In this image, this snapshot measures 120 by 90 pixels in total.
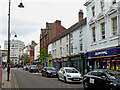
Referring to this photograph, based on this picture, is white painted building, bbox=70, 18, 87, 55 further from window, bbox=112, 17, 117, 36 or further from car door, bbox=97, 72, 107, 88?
car door, bbox=97, 72, 107, 88

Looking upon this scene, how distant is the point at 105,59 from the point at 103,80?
11.4 meters

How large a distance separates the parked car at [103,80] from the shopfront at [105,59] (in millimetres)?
7590

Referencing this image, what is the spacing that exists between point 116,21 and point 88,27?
649cm

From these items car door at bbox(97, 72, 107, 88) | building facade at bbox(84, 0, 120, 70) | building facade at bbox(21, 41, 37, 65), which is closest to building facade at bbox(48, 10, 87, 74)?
building facade at bbox(84, 0, 120, 70)

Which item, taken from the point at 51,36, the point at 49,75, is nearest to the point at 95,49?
the point at 49,75

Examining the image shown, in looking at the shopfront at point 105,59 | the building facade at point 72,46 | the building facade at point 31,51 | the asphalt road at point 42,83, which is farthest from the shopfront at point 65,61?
the building facade at point 31,51

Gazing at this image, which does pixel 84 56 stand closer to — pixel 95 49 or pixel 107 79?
pixel 95 49

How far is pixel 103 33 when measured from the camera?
77.4 ft

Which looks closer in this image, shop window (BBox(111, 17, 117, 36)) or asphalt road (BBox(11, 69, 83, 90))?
asphalt road (BBox(11, 69, 83, 90))

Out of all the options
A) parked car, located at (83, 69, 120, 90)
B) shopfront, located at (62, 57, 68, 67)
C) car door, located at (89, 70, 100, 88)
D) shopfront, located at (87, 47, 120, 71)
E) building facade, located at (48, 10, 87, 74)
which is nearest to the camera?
parked car, located at (83, 69, 120, 90)

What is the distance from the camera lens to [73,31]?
3344 centimetres

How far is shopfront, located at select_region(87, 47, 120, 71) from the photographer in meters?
20.3

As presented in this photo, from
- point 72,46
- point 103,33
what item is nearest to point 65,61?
point 72,46

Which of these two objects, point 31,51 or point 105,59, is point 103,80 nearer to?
point 105,59
